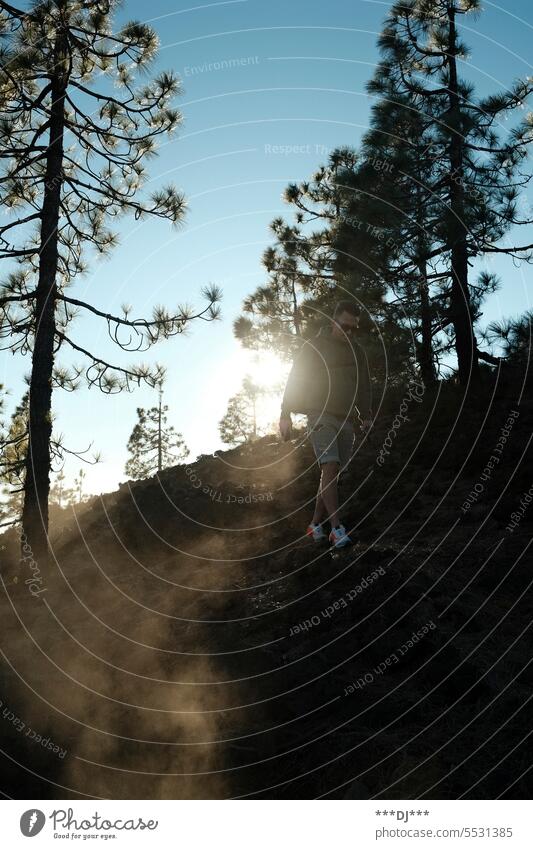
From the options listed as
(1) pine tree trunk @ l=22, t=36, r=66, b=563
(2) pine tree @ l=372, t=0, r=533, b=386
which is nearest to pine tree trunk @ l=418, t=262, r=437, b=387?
(2) pine tree @ l=372, t=0, r=533, b=386

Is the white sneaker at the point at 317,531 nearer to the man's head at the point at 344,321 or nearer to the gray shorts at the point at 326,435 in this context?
the gray shorts at the point at 326,435

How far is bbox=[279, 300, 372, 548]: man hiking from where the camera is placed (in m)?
6.86

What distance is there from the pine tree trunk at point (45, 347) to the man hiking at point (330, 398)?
14.5 ft

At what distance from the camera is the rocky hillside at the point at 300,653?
141 inches

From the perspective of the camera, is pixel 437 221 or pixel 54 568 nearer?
pixel 54 568

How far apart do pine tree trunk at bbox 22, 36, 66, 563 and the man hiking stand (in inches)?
174

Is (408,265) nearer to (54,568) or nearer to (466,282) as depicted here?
(466,282)

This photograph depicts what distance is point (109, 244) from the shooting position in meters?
10.8

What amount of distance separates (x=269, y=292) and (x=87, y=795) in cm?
1701

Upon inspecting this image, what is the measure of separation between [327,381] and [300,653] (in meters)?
3.18

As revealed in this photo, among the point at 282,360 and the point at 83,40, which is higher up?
the point at 83,40

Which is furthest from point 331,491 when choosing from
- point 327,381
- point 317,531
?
point 327,381

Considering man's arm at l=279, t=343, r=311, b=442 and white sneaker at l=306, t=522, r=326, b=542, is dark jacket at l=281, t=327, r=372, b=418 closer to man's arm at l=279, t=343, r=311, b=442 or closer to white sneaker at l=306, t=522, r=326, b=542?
man's arm at l=279, t=343, r=311, b=442

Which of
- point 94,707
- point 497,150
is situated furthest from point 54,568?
point 497,150
